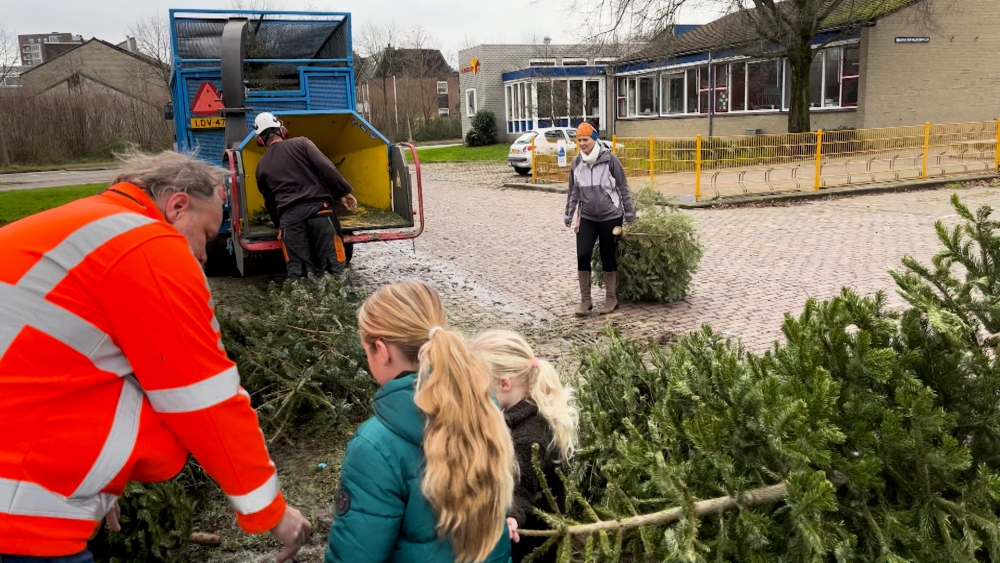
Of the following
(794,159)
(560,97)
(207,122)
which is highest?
(560,97)

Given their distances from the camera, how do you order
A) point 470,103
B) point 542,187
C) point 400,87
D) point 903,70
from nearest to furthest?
point 542,187, point 903,70, point 470,103, point 400,87

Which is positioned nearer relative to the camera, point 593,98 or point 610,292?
point 610,292

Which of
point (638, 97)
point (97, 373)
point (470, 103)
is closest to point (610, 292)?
point (97, 373)

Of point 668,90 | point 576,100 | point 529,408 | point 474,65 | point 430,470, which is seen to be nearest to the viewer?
point 430,470

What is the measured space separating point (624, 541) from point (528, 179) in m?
20.7

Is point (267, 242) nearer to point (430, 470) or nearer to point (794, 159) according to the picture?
point (430, 470)

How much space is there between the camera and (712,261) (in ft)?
31.8

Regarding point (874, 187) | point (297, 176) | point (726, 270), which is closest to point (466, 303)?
point (297, 176)

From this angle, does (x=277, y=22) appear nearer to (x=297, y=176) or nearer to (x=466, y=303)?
(x=297, y=176)

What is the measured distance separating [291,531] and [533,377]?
1.03m

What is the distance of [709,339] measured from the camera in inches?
124

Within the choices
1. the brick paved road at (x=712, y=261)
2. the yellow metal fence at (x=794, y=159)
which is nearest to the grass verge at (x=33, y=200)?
the brick paved road at (x=712, y=261)

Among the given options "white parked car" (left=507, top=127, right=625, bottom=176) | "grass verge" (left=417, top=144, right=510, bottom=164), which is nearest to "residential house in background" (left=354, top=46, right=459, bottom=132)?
"grass verge" (left=417, top=144, right=510, bottom=164)

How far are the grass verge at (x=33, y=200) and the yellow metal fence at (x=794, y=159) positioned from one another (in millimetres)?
11330
